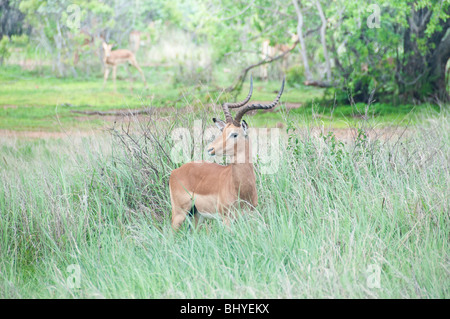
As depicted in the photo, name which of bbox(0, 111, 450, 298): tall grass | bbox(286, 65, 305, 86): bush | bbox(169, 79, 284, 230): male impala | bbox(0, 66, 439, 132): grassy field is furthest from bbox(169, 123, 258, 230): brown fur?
bbox(286, 65, 305, 86): bush

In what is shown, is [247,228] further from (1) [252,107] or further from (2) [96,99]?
(2) [96,99]

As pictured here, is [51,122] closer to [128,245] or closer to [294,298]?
[128,245]

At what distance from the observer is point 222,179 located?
448 cm

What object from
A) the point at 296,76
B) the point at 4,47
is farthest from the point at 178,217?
the point at 4,47

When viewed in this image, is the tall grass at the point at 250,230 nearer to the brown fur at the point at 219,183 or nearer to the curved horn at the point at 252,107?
the brown fur at the point at 219,183

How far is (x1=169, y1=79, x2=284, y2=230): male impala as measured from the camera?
4242 millimetres

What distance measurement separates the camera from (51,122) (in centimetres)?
1144

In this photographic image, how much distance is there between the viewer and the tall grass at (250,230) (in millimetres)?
3951

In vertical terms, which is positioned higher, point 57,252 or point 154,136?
point 154,136

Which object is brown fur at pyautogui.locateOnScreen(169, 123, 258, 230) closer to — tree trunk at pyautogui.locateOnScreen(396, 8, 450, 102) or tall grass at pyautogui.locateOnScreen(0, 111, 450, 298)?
tall grass at pyautogui.locateOnScreen(0, 111, 450, 298)

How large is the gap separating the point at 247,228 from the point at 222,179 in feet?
1.39
